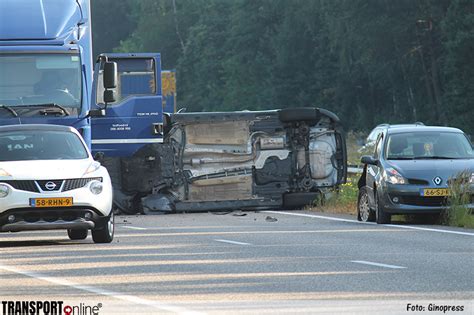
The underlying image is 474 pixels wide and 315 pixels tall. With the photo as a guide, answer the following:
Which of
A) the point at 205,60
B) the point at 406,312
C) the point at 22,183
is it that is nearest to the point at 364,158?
the point at 22,183

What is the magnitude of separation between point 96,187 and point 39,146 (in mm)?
1529

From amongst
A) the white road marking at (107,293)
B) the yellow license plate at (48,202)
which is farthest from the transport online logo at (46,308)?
the yellow license plate at (48,202)

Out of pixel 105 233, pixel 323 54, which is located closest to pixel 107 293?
pixel 105 233

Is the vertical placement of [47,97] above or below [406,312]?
above

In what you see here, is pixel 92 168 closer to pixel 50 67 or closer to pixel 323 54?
pixel 50 67

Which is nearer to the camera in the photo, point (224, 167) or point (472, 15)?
point (224, 167)

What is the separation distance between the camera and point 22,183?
2042cm

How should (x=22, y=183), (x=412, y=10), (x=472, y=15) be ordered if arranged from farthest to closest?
(x=412, y=10) → (x=472, y=15) → (x=22, y=183)

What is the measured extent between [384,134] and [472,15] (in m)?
54.6

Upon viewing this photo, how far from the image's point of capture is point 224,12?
140m

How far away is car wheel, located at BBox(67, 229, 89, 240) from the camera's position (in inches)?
878

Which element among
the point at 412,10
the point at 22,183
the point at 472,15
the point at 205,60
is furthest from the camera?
the point at 205,60

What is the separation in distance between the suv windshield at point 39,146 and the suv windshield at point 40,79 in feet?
10.6

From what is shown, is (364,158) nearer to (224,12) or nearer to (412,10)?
(412,10)
